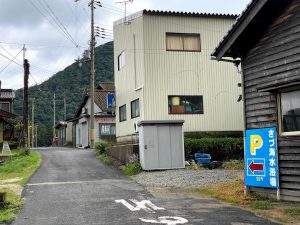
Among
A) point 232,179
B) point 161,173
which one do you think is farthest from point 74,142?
point 232,179

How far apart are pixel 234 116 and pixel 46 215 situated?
1625 centimetres

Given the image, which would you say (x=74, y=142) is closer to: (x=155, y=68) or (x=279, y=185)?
(x=155, y=68)

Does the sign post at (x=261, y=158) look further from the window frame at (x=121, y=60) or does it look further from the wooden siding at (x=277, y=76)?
the window frame at (x=121, y=60)

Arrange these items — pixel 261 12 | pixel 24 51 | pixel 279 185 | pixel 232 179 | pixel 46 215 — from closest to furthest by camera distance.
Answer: pixel 46 215 → pixel 279 185 → pixel 261 12 → pixel 232 179 → pixel 24 51

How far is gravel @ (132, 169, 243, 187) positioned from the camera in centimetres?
1443

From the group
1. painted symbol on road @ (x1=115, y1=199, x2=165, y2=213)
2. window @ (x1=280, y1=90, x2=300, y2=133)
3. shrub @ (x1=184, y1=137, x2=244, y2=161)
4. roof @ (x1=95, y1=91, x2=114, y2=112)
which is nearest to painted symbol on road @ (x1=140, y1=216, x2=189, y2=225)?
painted symbol on road @ (x1=115, y1=199, x2=165, y2=213)

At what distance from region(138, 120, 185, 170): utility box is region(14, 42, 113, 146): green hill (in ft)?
158

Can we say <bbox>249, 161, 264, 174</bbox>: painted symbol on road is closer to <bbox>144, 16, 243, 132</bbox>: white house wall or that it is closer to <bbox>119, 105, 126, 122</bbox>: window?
<bbox>144, 16, 243, 132</bbox>: white house wall

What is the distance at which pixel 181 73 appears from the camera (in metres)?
22.7

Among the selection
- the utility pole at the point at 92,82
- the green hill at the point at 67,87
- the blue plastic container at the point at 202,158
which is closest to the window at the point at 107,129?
the utility pole at the point at 92,82

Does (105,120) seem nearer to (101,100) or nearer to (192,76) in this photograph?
(101,100)

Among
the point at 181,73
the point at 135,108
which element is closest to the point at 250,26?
the point at 181,73

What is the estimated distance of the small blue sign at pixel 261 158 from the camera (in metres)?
10.1

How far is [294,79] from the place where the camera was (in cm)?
945
